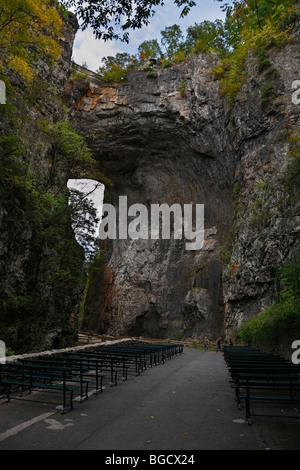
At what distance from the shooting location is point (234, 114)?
104ft

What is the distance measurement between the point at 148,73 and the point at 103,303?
26511 mm

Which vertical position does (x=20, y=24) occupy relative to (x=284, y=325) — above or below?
above

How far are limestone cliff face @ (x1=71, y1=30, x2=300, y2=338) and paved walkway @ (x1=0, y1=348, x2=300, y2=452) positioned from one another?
20.0 metres

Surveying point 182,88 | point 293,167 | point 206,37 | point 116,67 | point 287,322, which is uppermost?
point 206,37

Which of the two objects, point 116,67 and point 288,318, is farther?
point 116,67

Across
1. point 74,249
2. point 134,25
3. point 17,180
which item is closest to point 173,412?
point 134,25

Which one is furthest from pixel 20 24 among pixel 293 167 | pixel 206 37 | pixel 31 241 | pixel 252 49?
pixel 206 37

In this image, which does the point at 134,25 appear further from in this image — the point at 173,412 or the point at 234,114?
the point at 234,114

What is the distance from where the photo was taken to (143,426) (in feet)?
16.4

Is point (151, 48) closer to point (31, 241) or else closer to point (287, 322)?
point (31, 241)

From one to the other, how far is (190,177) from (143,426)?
34.7m

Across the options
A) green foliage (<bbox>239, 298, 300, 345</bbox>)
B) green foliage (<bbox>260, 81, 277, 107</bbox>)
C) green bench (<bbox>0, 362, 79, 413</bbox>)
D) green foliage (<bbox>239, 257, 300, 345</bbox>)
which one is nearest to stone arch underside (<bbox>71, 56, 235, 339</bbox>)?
green foliage (<bbox>260, 81, 277, 107</bbox>)

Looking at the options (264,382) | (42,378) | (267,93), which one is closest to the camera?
(264,382)
